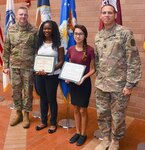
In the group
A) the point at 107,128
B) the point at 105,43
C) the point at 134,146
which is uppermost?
the point at 105,43

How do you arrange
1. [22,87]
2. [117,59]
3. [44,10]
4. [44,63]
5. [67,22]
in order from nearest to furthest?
[117,59] → [44,63] → [67,22] → [22,87] → [44,10]

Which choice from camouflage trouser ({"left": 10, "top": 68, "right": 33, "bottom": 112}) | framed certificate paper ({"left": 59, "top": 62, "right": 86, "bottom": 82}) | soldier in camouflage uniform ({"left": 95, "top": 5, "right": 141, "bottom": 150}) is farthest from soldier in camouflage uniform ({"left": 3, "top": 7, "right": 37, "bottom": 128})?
soldier in camouflage uniform ({"left": 95, "top": 5, "right": 141, "bottom": 150})

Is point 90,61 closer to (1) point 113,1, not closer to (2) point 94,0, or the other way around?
(1) point 113,1

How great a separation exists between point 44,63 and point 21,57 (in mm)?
429

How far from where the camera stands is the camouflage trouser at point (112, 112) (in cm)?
251

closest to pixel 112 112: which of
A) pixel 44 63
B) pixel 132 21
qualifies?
pixel 44 63

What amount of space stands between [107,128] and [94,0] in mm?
2137

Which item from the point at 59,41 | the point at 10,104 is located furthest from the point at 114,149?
the point at 10,104

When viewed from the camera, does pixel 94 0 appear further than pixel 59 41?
Yes

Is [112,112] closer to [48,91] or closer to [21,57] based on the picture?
[48,91]

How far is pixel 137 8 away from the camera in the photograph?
3484 mm

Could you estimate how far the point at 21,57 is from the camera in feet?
10.6

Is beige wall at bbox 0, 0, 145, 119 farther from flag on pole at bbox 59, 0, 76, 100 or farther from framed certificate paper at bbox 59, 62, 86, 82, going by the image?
framed certificate paper at bbox 59, 62, 86, 82

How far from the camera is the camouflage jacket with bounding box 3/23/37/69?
320 centimetres
